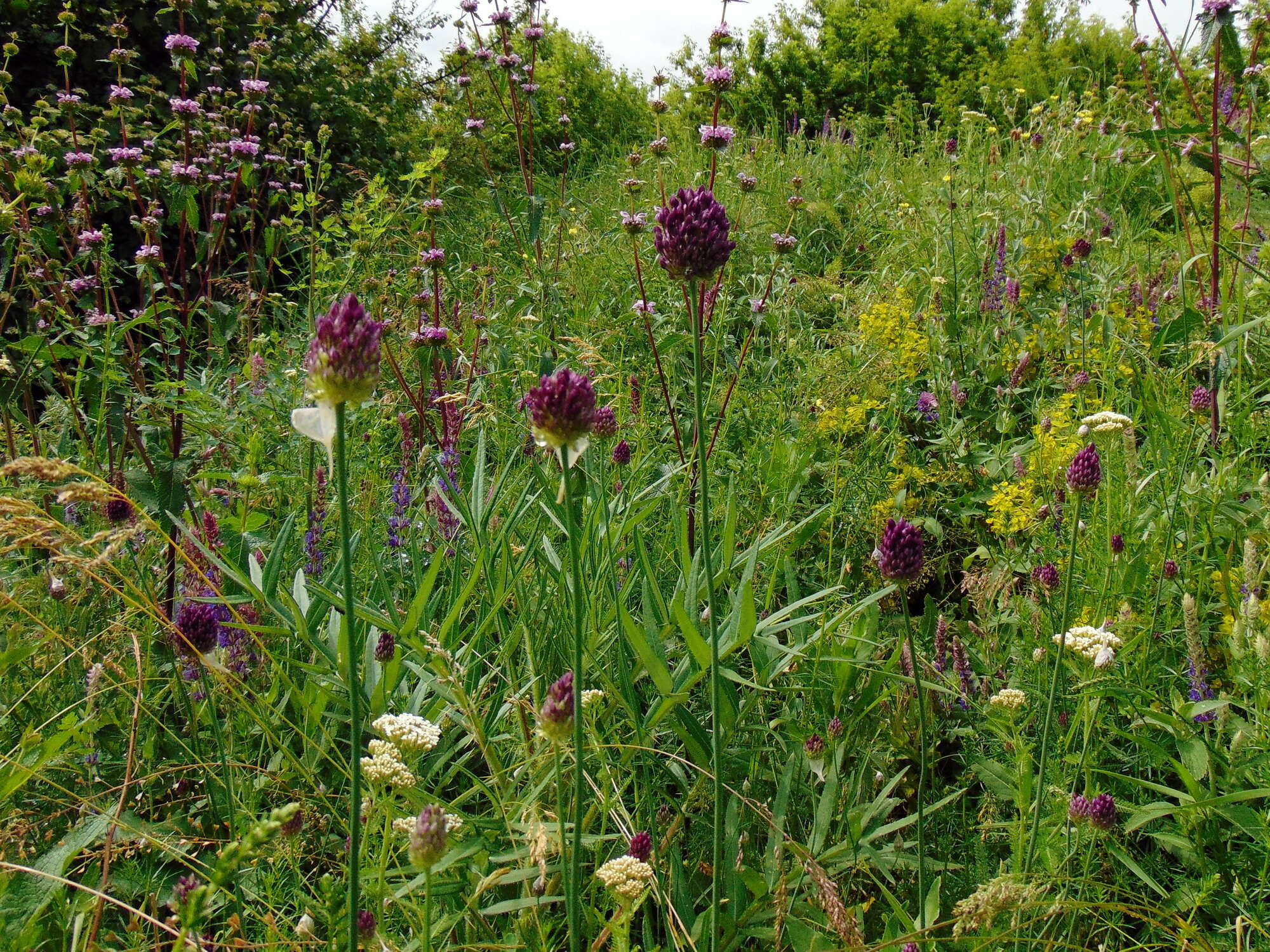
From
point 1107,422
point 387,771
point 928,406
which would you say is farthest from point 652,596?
point 928,406

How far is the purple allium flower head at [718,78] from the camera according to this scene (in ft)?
7.02

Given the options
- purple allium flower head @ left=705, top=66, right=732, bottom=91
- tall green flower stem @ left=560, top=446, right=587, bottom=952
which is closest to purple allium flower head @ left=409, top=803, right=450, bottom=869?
tall green flower stem @ left=560, top=446, right=587, bottom=952

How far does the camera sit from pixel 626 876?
0.89 meters

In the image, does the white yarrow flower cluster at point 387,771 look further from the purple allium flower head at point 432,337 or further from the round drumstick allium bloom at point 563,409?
the purple allium flower head at point 432,337

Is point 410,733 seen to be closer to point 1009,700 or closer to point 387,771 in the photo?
→ point 387,771

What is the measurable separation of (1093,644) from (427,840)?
93 centimetres

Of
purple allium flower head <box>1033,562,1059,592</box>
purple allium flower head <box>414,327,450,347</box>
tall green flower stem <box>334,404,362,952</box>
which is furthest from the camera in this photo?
purple allium flower head <box>414,327,450,347</box>

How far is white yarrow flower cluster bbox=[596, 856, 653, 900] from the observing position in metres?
0.86

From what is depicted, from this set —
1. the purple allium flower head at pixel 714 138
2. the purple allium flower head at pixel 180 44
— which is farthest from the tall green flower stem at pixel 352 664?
the purple allium flower head at pixel 180 44

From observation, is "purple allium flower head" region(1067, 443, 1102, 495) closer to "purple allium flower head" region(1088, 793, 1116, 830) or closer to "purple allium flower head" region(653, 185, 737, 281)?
"purple allium flower head" region(1088, 793, 1116, 830)

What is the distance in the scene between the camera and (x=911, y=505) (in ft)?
6.97

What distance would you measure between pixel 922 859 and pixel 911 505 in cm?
126

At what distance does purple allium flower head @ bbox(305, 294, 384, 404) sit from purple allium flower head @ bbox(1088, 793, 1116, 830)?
969mm

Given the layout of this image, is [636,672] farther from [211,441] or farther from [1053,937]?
[211,441]
